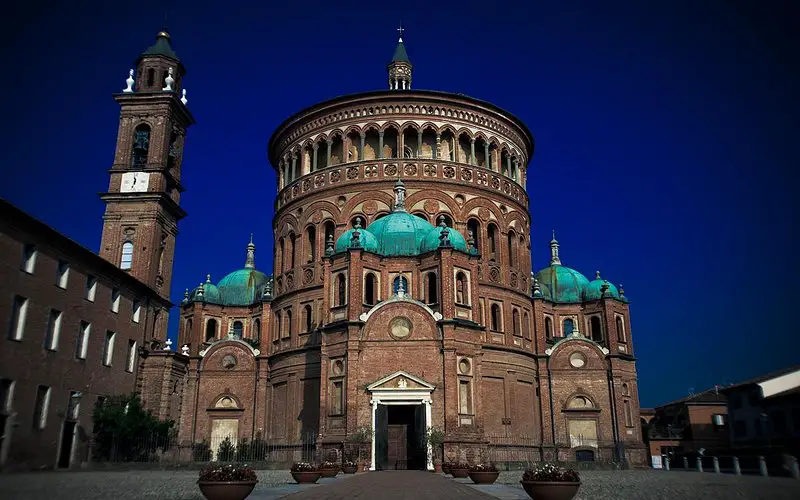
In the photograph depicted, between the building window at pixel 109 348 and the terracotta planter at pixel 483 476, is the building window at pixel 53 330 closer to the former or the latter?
the building window at pixel 109 348

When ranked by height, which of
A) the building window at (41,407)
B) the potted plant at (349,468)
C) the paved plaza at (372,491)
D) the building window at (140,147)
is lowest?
the paved plaza at (372,491)

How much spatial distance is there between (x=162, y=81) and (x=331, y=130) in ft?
41.2

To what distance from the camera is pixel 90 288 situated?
3409 centimetres

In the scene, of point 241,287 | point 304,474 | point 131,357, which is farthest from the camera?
point 241,287

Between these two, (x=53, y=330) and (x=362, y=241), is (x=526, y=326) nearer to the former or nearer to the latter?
(x=362, y=241)

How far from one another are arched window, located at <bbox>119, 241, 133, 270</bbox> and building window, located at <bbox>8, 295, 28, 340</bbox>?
14.9 metres

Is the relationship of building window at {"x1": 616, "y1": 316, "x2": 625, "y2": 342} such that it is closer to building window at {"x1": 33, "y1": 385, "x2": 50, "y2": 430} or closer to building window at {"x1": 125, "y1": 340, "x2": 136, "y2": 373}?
building window at {"x1": 125, "y1": 340, "x2": 136, "y2": 373}

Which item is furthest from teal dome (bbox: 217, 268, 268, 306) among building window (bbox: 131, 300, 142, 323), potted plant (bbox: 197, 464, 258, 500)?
potted plant (bbox: 197, 464, 258, 500)

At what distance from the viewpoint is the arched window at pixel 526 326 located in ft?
145

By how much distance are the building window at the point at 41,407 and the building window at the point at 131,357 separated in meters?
8.39

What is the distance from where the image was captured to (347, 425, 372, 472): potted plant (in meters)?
31.5

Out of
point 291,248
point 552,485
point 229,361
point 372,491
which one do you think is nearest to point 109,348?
point 229,361

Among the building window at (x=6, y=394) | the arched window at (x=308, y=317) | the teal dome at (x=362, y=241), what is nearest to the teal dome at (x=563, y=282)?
the teal dome at (x=362, y=241)

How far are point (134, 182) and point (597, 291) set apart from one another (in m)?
32.1
